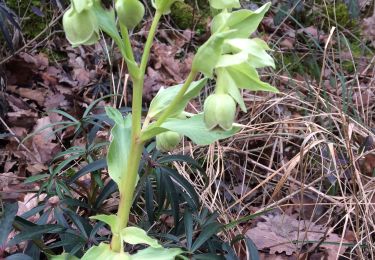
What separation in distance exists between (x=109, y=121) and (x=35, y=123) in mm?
681

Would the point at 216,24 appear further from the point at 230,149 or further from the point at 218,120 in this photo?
the point at 230,149

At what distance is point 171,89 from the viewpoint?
98 cm

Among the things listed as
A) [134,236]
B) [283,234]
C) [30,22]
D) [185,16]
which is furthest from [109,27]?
[185,16]

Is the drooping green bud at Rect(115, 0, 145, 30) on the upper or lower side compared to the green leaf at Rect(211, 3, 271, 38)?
upper

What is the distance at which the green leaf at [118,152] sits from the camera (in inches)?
37.4

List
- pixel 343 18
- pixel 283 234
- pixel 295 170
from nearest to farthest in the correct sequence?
pixel 283 234 < pixel 295 170 < pixel 343 18

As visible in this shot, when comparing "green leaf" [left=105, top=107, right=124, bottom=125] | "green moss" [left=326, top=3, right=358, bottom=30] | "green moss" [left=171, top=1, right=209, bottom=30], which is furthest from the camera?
"green moss" [left=326, top=3, right=358, bottom=30]

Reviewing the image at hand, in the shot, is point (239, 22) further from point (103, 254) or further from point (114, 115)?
point (103, 254)

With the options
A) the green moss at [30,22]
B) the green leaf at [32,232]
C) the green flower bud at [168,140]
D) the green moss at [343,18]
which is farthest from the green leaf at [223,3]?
the green moss at [343,18]

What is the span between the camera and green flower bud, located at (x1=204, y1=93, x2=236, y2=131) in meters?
0.75

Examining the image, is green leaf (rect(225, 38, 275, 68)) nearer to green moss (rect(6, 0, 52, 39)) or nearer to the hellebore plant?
the hellebore plant

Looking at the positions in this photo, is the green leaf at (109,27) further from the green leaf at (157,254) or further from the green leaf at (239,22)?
the green leaf at (157,254)

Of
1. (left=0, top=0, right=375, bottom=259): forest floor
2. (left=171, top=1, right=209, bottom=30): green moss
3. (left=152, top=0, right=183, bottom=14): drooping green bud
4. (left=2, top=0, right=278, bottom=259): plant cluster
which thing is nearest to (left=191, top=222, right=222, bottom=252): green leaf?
(left=2, top=0, right=278, bottom=259): plant cluster

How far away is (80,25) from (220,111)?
0.25m
